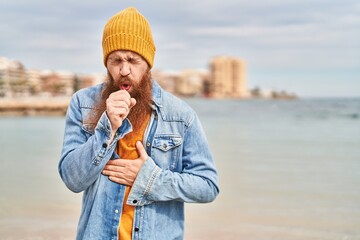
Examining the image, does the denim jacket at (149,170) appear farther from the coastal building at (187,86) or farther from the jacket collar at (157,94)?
the coastal building at (187,86)

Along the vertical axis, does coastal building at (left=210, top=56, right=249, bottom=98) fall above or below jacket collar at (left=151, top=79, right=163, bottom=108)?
above

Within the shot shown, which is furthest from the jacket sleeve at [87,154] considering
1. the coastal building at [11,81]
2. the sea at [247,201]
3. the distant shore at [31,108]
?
the coastal building at [11,81]

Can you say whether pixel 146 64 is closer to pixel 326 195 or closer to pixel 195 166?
pixel 195 166

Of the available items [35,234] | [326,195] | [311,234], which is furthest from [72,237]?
[326,195]

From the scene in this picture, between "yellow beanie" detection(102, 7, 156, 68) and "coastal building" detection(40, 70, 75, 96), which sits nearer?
"yellow beanie" detection(102, 7, 156, 68)

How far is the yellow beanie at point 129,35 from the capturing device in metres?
2.00

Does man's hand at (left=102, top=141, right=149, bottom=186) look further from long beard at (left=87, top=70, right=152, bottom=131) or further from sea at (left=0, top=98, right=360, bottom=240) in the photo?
sea at (left=0, top=98, right=360, bottom=240)

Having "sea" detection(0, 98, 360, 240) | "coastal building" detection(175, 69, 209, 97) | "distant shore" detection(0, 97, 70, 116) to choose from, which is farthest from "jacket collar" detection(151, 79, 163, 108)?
"coastal building" detection(175, 69, 209, 97)

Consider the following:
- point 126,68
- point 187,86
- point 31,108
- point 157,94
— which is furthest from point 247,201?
point 187,86

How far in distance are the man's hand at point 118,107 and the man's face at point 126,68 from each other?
11 centimetres

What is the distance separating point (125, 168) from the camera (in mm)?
2016

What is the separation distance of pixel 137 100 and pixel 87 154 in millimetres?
253

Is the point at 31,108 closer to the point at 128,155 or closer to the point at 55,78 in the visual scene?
the point at 128,155

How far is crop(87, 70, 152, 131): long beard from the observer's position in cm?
203
